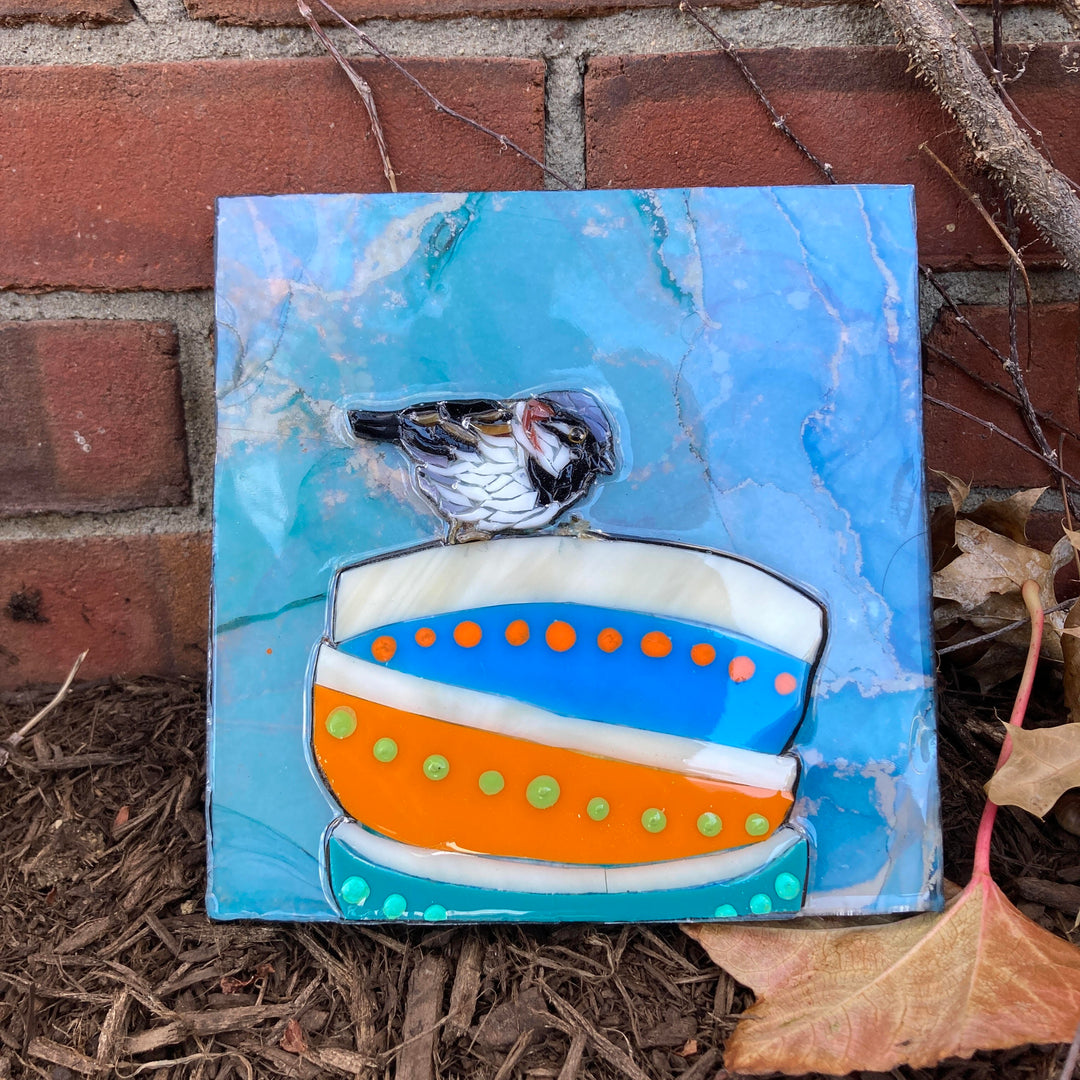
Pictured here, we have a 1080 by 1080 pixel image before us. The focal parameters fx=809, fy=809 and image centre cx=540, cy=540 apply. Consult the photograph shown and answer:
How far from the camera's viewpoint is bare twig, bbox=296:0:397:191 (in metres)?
0.58

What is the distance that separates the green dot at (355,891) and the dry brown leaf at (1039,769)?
0.38m

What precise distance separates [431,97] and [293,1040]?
2.02ft

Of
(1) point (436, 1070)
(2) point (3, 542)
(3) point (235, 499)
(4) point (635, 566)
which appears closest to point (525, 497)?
(4) point (635, 566)

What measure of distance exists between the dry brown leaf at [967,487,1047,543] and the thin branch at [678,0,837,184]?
26cm

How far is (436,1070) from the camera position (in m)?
0.44

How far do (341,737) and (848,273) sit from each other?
0.44m

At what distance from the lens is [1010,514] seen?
0.56 m

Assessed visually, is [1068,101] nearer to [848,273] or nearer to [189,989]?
[848,273]

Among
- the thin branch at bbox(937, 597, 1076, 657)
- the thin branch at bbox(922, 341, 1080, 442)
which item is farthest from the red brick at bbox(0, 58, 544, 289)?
the thin branch at bbox(937, 597, 1076, 657)

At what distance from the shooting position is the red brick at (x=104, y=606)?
2.10ft

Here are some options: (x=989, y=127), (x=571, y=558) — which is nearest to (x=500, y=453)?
(x=571, y=558)

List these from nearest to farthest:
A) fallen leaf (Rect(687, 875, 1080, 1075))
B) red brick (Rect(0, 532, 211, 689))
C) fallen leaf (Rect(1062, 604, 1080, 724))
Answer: fallen leaf (Rect(687, 875, 1080, 1075)), fallen leaf (Rect(1062, 604, 1080, 724)), red brick (Rect(0, 532, 211, 689))

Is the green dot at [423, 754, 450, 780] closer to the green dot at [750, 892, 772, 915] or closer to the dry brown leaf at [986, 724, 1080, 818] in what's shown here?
the green dot at [750, 892, 772, 915]

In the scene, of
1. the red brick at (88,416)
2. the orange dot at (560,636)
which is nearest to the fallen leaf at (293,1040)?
the orange dot at (560,636)
